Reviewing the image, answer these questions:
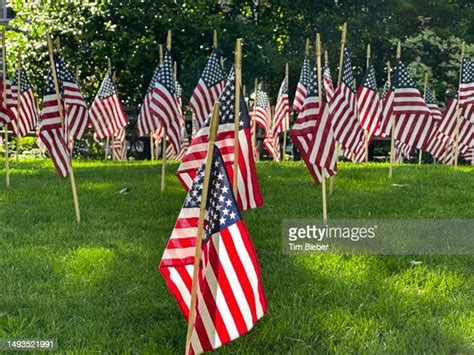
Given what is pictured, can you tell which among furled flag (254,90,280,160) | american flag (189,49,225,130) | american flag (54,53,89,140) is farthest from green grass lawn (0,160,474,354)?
furled flag (254,90,280,160)

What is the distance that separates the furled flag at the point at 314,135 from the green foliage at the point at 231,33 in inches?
529

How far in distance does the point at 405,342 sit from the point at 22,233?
4.49 metres

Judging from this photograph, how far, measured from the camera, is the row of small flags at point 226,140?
4.02 meters

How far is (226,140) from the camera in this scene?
212 inches

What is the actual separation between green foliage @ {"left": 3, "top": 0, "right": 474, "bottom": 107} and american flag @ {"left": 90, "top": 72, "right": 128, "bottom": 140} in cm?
546

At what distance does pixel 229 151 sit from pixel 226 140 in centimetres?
18

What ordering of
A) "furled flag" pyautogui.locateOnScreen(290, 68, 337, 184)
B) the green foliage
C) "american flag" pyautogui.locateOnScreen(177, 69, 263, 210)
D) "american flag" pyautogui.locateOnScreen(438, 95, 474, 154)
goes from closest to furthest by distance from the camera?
"american flag" pyautogui.locateOnScreen(177, 69, 263, 210), "furled flag" pyautogui.locateOnScreen(290, 68, 337, 184), "american flag" pyautogui.locateOnScreen(438, 95, 474, 154), the green foliage

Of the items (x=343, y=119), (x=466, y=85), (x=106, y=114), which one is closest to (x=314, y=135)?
(x=343, y=119)

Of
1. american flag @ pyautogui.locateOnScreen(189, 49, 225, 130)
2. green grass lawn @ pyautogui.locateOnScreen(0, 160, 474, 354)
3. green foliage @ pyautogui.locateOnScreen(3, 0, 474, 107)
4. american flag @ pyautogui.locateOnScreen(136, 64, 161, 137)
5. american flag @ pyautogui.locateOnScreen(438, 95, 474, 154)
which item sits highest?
green foliage @ pyautogui.locateOnScreen(3, 0, 474, 107)

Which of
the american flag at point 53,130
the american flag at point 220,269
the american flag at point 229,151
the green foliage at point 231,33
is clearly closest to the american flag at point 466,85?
the american flag at point 53,130

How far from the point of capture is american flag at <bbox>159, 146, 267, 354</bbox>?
3998mm

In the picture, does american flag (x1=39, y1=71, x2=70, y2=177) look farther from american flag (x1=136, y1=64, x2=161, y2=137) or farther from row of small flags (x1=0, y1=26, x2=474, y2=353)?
american flag (x1=136, y1=64, x2=161, y2=137)

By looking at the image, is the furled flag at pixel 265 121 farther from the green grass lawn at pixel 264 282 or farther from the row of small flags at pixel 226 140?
the green grass lawn at pixel 264 282

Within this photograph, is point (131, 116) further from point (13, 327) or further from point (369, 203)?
point (13, 327)
